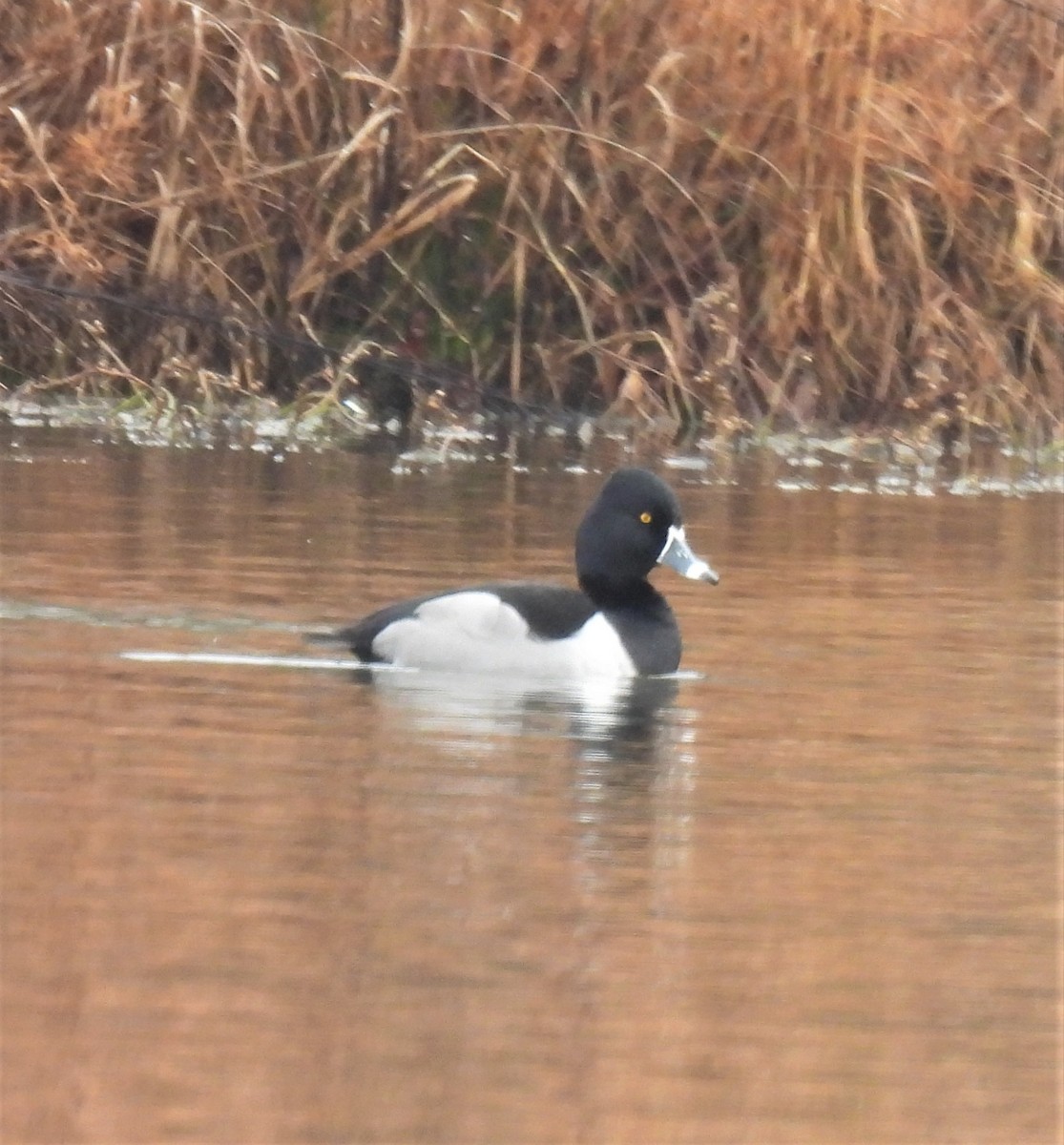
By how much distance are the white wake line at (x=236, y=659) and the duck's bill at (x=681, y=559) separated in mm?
1139

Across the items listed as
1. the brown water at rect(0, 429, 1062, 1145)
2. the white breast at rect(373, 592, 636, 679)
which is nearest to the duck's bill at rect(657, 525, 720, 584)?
the brown water at rect(0, 429, 1062, 1145)

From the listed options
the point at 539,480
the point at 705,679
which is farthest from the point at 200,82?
the point at 705,679

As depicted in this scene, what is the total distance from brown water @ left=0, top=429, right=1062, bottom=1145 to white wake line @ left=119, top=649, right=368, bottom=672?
50mm

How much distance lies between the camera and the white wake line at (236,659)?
26.1ft

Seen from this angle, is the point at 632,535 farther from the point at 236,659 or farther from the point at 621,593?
the point at 236,659

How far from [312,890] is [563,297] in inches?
365

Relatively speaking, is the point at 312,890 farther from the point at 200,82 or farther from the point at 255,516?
the point at 200,82

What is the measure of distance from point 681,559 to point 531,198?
5532 mm

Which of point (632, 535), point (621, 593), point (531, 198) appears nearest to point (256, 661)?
point (621, 593)

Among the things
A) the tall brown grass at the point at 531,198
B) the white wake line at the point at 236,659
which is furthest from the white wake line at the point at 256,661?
the tall brown grass at the point at 531,198

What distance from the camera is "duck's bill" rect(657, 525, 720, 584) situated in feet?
29.2

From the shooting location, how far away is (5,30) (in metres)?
14.4

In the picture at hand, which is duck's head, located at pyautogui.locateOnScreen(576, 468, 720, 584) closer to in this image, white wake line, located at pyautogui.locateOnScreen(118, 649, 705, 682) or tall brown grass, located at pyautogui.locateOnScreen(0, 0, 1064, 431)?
white wake line, located at pyautogui.locateOnScreen(118, 649, 705, 682)

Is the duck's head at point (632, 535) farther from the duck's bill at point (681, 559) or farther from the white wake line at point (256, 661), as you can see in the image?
the white wake line at point (256, 661)
